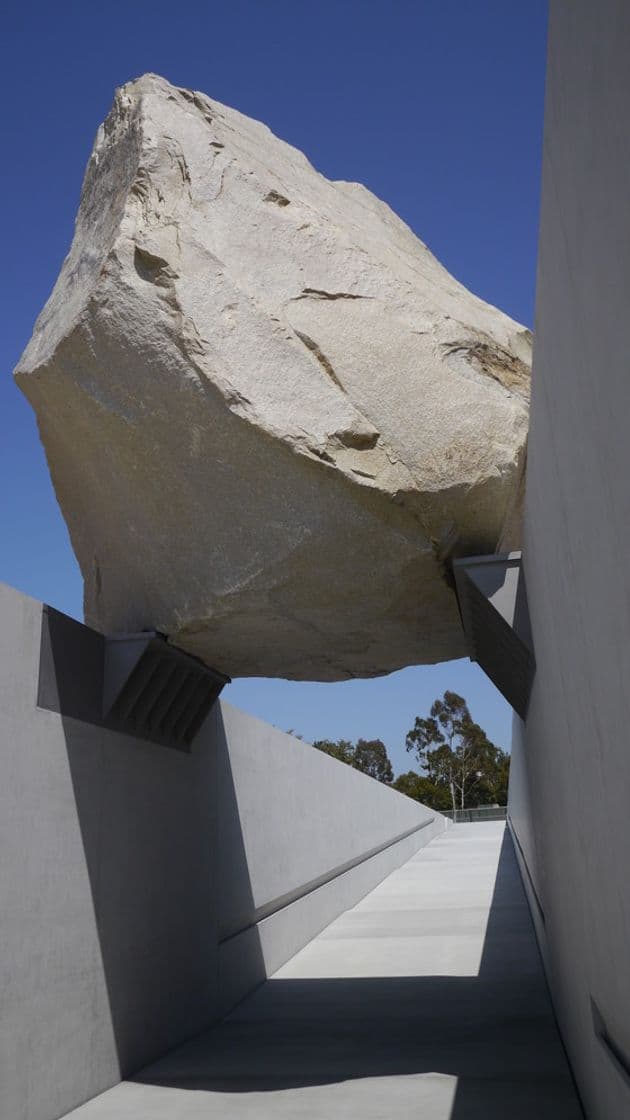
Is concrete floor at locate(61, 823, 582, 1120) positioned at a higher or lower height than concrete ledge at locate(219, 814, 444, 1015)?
lower

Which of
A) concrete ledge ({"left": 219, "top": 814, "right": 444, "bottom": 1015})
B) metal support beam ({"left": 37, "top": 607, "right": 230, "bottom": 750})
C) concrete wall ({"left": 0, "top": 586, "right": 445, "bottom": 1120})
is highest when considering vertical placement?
metal support beam ({"left": 37, "top": 607, "right": 230, "bottom": 750})

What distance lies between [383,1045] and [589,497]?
5.18m

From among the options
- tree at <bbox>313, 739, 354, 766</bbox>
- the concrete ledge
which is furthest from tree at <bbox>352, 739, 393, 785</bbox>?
the concrete ledge

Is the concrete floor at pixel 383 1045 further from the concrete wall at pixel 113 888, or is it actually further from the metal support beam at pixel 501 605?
the metal support beam at pixel 501 605

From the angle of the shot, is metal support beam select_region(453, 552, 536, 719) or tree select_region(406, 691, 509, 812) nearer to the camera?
metal support beam select_region(453, 552, 536, 719)

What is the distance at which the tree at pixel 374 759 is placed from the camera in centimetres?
6800

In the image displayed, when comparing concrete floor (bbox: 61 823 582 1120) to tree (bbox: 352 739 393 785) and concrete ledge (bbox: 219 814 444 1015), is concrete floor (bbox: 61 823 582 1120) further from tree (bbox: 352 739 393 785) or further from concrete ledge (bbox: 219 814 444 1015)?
tree (bbox: 352 739 393 785)

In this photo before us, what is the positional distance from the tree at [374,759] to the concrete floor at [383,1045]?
5789cm

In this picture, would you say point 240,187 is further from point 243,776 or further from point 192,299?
point 243,776

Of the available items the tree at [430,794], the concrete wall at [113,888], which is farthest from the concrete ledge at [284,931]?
the tree at [430,794]

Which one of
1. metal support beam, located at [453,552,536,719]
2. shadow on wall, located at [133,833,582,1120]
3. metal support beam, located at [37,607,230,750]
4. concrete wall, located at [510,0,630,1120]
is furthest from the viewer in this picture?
metal support beam, located at [37,607,230,750]

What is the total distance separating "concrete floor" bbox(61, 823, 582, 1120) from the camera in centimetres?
496

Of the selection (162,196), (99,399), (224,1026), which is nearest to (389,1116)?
(224,1026)

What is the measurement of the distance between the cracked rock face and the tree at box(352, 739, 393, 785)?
211 feet
